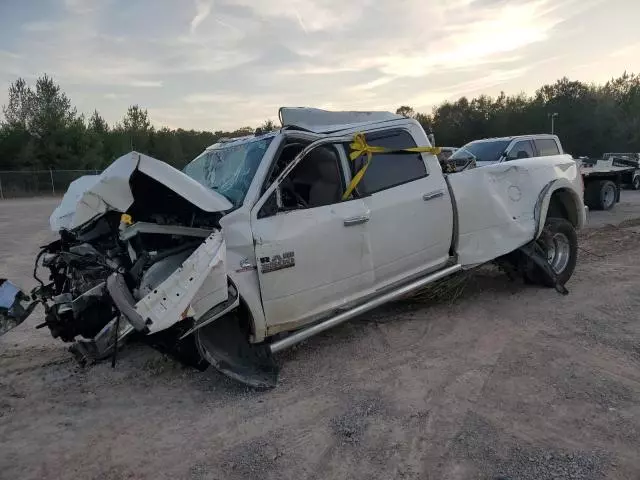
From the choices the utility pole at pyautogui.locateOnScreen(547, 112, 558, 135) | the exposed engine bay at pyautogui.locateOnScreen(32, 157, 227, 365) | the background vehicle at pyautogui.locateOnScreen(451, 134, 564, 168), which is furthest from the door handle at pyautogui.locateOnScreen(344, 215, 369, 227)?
the utility pole at pyautogui.locateOnScreen(547, 112, 558, 135)

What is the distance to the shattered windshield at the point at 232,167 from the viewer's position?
4.48 meters

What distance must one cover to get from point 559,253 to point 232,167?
14.8 ft

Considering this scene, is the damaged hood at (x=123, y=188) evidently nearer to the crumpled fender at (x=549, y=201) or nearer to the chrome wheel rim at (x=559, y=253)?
the crumpled fender at (x=549, y=201)

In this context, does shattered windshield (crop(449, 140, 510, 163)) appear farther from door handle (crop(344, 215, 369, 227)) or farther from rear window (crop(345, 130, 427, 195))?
door handle (crop(344, 215, 369, 227))

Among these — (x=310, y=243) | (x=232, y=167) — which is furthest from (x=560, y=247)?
(x=232, y=167)

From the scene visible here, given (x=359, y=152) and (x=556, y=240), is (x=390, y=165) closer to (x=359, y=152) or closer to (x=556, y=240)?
(x=359, y=152)

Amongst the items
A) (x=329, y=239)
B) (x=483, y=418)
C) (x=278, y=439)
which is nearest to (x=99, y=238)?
(x=329, y=239)

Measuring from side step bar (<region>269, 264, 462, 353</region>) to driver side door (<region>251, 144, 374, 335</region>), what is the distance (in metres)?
0.10

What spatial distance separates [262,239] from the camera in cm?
415

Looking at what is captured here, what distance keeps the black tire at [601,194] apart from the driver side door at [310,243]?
14.1 metres

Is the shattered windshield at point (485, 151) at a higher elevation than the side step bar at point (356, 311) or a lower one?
higher

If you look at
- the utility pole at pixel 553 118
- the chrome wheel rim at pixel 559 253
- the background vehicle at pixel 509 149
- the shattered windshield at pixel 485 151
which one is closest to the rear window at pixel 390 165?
the chrome wheel rim at pixel 559 253

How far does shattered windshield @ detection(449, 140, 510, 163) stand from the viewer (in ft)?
40.0

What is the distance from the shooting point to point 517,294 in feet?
21.5
